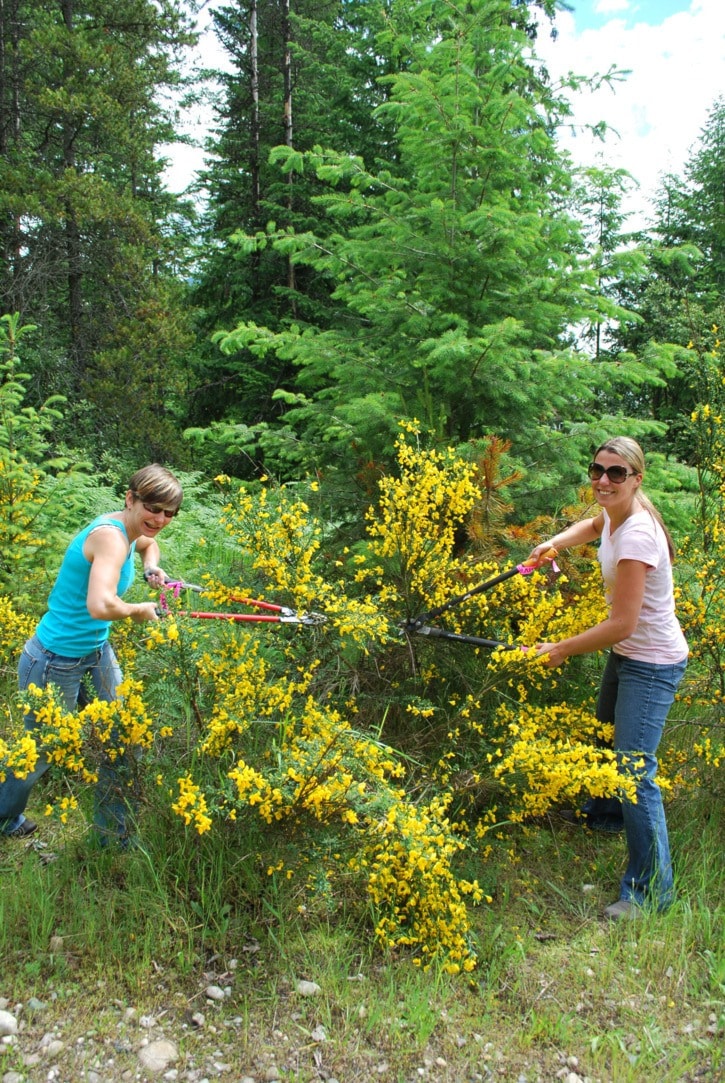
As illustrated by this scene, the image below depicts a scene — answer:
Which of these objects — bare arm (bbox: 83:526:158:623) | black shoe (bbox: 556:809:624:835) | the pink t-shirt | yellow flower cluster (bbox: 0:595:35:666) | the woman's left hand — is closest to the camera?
bare arm (bbox: 83:526:158:623)

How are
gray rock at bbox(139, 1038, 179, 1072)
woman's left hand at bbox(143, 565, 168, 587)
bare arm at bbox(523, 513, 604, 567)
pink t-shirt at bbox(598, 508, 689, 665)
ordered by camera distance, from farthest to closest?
bare arm at bbox(523, 513, 604, 567), woman's left hand at bbox(143, 565, 168, 587), pink t-shirt at bbox(598, 508, 689, 665), gray rock at bbox(139, 1038, 179, 1072)

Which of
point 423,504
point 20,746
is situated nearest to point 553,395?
point 423,504

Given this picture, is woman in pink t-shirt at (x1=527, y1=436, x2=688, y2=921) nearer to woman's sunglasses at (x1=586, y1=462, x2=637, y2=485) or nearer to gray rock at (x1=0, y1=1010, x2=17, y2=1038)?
woman's sunglasses at (x1=586, y1=462, x2=637, y2=485)

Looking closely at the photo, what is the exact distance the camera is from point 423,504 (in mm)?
3180

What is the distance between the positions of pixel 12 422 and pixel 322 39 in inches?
412

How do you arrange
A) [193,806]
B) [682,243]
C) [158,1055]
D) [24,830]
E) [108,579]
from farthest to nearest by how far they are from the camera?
1. [682,243]
2. [24,830]
3. [108,579]
4. [193,806]
5. [158,1055]

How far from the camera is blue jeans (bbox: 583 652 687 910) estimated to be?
2754 mm

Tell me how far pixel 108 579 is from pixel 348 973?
158 centimetres

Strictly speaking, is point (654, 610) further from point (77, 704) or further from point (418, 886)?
point (77, 704)

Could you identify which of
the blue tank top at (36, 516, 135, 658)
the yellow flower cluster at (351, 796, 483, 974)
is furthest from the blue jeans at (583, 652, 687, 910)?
the blue tank top at (36, 516, 135, 658)

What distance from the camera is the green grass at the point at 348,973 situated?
7.09 feet

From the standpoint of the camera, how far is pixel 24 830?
3121mm

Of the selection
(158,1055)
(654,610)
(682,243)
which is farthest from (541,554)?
(682,243)

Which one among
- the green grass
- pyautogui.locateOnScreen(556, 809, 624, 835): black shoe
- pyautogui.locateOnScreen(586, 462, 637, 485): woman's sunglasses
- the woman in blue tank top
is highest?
pyautogui.locateOnScreen(586, 462, 637, 485): woman's sunglasses
